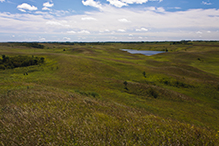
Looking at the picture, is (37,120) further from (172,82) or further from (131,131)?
(172,82)

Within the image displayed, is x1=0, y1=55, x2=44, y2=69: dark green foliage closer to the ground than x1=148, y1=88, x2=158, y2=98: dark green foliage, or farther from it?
farther from it

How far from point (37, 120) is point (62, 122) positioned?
4.38ft

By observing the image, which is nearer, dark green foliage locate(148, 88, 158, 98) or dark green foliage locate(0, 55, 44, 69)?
dark green foliage locate(148, 88, 158, 98)

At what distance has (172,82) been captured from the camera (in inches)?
1414

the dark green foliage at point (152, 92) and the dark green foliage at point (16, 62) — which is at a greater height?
the dark green foliage at point (16, 62)

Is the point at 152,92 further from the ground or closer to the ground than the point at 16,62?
closer to the ground

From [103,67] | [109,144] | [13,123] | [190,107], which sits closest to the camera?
[109,144]

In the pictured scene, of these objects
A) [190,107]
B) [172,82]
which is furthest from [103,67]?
[190,107]

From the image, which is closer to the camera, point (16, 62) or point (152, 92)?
point (152, 92)

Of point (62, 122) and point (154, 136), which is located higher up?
point (62, 122)

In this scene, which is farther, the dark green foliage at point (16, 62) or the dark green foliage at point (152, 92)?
the dark green foliage at point (16, 62)

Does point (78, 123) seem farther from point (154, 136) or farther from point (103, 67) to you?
point (103, 67)

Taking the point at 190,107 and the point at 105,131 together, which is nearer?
the point at 105,131

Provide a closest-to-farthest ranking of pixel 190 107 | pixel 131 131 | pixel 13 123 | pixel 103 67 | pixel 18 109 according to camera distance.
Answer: pixel 13 123 < pixel 131 131 < pixel 18 109 < pixel 190 107 < pixel 103 67
